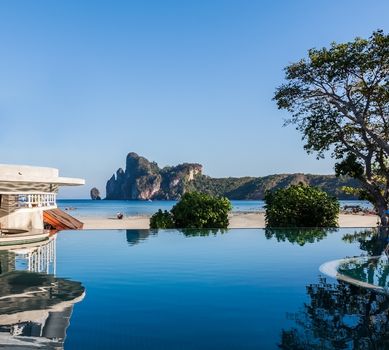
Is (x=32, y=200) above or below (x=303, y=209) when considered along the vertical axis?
above

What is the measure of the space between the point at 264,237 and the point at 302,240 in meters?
1.80

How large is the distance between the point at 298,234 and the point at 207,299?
11.4 meters

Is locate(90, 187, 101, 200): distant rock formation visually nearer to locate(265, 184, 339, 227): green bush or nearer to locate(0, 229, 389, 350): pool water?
locate(265, 184, 339, 227): green bush

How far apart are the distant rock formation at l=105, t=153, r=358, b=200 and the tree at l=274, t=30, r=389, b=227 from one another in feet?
320

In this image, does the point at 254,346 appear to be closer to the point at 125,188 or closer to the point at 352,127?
the point at 352,127

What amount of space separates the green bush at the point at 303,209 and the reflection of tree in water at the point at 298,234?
977mm

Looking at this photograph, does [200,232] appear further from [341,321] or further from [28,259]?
[341,321]

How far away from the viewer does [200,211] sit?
20.7 metres

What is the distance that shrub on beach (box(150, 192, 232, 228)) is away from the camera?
68.0 feet

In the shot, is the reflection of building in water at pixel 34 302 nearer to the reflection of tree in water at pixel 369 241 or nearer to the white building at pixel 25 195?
the white building at pixel 25 195

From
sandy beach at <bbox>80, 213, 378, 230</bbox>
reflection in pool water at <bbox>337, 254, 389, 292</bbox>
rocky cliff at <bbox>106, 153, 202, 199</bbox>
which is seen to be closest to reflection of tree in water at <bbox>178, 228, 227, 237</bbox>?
reflection in pool water at <bbox>337, 254, 389, 292</bbox>

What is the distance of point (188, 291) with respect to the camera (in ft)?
27.1

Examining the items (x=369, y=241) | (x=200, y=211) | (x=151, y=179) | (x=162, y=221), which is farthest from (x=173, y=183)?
(x=369, y=241)

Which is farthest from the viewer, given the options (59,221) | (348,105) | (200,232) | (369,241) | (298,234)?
(59,221)
